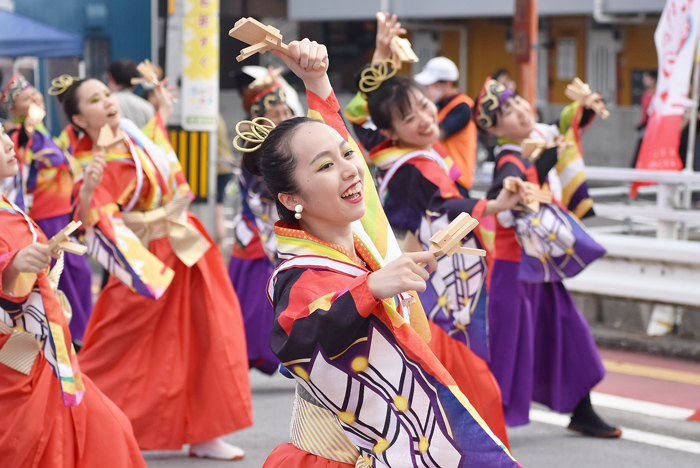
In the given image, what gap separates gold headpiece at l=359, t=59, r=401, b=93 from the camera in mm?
4219

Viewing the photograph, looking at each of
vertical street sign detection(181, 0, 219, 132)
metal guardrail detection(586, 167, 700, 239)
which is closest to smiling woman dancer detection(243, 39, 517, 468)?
metal guardrail detection(586, 167, 700, 239)

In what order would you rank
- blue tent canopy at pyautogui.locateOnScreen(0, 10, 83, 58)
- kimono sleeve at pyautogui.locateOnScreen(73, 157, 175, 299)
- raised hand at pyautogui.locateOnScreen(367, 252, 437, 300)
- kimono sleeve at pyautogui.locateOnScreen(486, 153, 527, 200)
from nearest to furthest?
raised hand at pyautogui.locateOnScreen(367, 252, 437, 300) → kimono sleeve at pyautogui.locateOnScreen(73, 157, 175, 299) → kimono sleeve at pyautogui.locateOnScreen(486, 153, 527, 200) → blue tent canopy at pyautogui.locateOnScreen(0, 10, 83, 58)

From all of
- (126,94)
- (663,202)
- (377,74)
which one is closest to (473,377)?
(377,74)

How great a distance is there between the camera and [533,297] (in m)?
5.01

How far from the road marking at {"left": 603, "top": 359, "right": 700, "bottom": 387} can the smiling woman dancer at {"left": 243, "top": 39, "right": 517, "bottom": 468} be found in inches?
155

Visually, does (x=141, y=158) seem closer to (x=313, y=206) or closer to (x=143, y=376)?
(x=143, y=376)

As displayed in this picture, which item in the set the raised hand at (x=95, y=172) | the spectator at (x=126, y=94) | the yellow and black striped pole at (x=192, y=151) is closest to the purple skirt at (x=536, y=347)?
the raised hand at (x=95, y=172)

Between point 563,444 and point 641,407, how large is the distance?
0.77 meters

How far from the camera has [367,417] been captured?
2273mm

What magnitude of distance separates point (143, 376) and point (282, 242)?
2.37 meters

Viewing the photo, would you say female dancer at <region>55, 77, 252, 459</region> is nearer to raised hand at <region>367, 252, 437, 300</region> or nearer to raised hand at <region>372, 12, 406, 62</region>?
raised hand at <region>372, 12, 406, 62</region>

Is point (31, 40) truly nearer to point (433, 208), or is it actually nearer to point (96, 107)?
point (96, 107)

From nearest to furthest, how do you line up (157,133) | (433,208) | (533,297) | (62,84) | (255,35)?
(255,35) → (433,208) → (157,133) → (533,297) → (62,84)

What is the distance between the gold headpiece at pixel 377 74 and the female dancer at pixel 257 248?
51.6 inches
